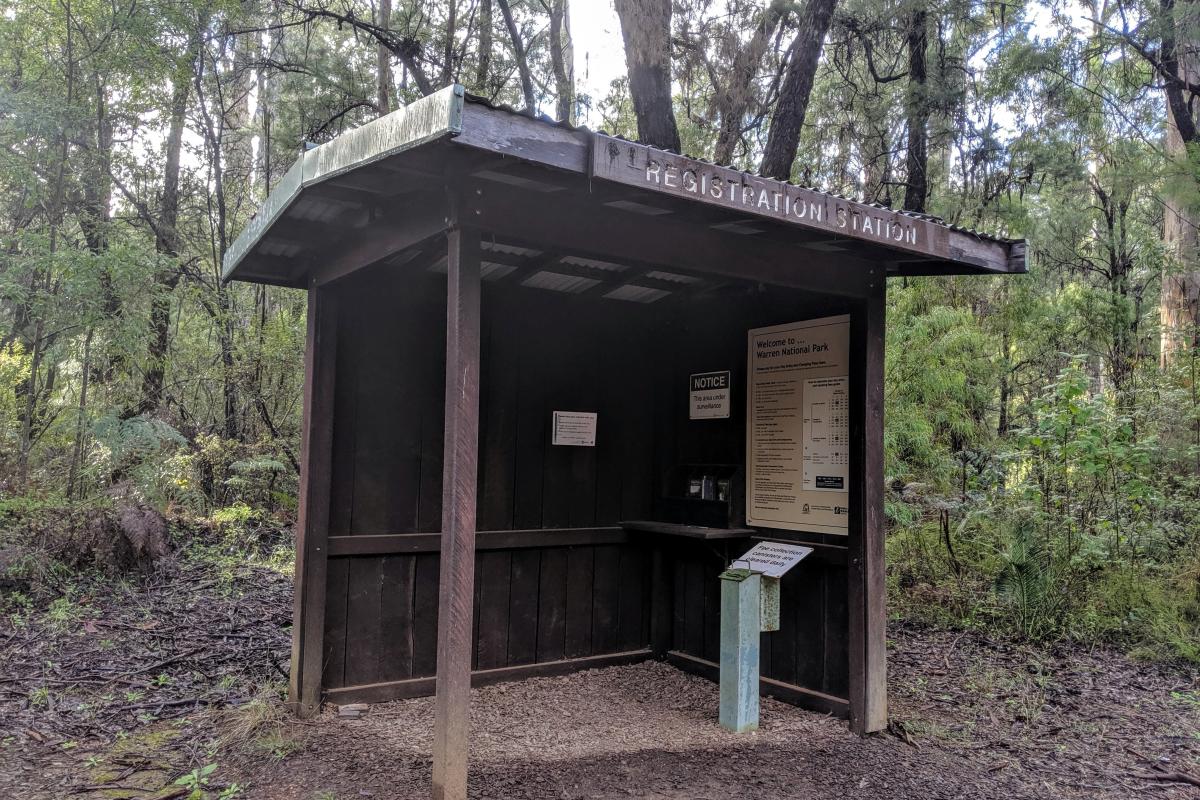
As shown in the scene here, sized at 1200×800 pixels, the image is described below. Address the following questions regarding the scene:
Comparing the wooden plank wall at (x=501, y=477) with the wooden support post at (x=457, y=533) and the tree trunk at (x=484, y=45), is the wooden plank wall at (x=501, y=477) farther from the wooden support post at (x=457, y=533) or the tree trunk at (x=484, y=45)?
the tree trunk at (x=484, y=45)

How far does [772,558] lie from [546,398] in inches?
64.1

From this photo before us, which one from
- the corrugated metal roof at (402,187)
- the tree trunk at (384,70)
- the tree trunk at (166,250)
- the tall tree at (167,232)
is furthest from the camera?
the tree trunk at (384,70)

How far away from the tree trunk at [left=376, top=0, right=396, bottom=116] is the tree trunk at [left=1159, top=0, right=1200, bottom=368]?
342 inches

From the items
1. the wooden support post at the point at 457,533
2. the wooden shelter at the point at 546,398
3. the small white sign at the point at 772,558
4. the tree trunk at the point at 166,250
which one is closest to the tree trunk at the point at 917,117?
the wooden shelter at the point at 546,398

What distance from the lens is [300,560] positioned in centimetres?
399

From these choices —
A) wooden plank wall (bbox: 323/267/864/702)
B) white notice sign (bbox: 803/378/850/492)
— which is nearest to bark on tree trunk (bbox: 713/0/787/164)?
wooden plank wall (bbox: 323/267/864/702)

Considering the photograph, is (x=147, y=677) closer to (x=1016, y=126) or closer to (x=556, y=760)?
(x=556, y=760)

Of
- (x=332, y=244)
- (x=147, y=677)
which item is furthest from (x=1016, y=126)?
(x=147, y=677)

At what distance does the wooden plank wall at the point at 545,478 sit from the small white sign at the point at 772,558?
0.13m

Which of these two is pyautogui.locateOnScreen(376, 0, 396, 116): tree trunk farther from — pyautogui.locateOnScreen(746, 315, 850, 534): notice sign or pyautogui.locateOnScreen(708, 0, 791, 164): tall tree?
pyautogui.locateOnScreen(746, 315, 850, 534): notice sign

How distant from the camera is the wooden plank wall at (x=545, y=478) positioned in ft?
13.5

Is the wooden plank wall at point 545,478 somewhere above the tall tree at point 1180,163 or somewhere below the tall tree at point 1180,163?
below

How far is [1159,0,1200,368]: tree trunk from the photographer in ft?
23.9

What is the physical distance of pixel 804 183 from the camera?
661 cm
